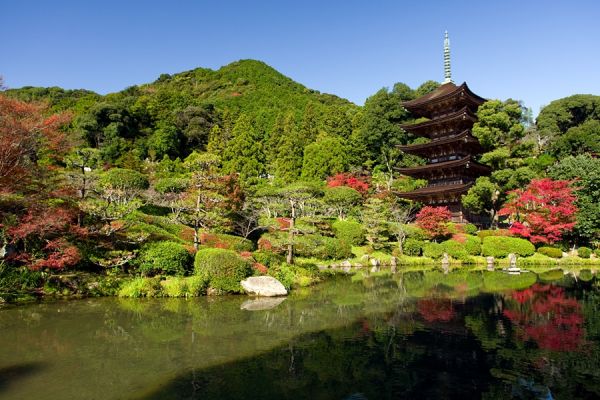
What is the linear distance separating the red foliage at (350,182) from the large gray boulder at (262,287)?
23468 mm

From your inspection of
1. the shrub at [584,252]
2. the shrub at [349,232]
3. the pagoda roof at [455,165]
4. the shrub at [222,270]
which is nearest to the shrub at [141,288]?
the shrub at [222,270]

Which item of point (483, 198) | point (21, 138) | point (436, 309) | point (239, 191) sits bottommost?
point (436, 309)

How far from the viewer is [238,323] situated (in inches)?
416

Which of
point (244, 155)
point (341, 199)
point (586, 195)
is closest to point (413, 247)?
point (341, 199)

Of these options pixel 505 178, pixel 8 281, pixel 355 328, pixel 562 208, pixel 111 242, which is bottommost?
pixel 355 328

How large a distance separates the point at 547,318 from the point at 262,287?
9.48 m

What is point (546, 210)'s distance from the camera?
2650 centimetres

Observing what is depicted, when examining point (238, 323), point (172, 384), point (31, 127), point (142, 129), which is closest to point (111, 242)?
point (31, 127)

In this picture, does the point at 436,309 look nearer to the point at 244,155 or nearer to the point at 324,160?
the point at 324,160

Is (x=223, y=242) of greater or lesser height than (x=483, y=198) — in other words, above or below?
below

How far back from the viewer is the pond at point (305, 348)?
21.2 feet

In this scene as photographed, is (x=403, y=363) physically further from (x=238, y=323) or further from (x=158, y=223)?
(x=158, y=223)

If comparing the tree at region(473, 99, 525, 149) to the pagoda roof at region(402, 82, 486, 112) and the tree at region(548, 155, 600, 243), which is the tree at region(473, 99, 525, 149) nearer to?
the pagoda roof at region(402, 82, 486, 112)

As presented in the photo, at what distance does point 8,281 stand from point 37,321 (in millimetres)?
3812
